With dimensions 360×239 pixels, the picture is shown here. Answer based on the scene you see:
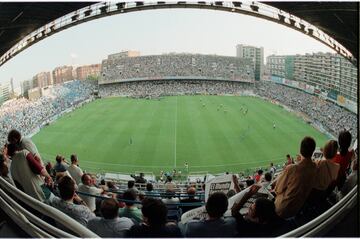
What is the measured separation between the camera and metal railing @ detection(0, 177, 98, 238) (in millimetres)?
1601

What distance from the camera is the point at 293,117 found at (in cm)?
677

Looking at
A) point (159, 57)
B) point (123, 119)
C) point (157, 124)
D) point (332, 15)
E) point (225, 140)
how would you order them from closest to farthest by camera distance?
point (332, 15), point (159, 57), point (123, 119), point (157, 124), point (225, 140)

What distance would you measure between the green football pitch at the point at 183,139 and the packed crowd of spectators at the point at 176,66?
5.94 feet

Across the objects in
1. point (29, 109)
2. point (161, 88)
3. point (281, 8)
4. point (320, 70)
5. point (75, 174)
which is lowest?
point (75, 174)

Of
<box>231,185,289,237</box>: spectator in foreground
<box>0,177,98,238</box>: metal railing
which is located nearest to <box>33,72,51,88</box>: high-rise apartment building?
<box>0,177,98,238</box>: metal railing

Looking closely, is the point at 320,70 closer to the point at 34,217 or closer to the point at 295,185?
the point at 295,185

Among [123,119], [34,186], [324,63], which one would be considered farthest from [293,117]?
[34,186]

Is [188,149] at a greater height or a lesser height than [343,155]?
lesser

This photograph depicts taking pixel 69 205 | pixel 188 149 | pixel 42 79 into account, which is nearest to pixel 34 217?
pixel 69 205

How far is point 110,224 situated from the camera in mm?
1863

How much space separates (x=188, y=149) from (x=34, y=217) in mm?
8752

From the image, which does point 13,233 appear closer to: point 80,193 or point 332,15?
point 80,193

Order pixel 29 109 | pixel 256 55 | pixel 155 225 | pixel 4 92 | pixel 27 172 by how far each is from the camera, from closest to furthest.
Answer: pixel 155 225 → pixel 27 172 → pixel 4 92 → pixel 29 109 → pixel 256 55

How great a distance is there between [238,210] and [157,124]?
868 centimetres
